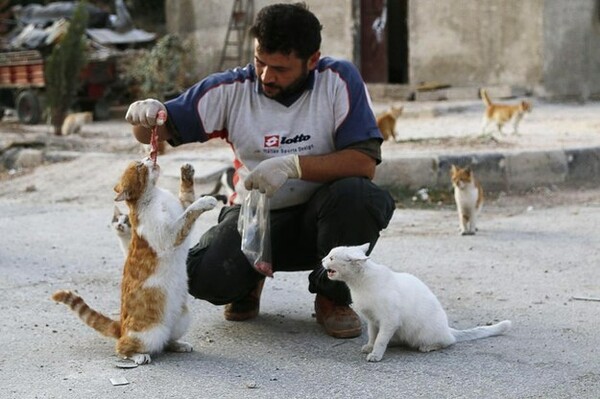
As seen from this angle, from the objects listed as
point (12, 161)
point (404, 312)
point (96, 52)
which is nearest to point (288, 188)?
point (404, 312)

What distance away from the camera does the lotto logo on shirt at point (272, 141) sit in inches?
152

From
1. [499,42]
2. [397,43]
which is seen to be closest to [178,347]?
[499,42]

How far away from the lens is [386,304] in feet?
11.5

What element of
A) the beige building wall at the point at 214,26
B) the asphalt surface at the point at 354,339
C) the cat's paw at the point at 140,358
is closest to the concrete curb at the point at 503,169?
the asphalt surface at the point at 354,339

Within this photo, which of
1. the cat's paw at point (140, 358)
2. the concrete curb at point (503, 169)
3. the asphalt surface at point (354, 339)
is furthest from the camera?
the concrete curb at point (503, 169)

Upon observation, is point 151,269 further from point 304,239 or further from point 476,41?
point 476,41

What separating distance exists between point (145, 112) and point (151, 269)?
0.62 metres

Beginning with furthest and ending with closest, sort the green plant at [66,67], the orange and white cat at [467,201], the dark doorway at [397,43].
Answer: the dark doorway at [397,43]
the green plant at [66,67]
the orange and white cat at [467,201]

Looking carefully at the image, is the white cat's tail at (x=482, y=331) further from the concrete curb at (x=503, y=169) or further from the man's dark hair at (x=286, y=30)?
the concrete curb at (x=503, y=169)

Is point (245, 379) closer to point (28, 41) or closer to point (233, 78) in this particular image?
point (233, 78)

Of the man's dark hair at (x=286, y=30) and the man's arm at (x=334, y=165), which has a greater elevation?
the man's dark hair at (x=286, y=30)

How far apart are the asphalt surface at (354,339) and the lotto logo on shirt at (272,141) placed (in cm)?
80

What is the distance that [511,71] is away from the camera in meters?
14.8

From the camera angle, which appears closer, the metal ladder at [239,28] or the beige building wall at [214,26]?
the beige building wall at [214,26]
